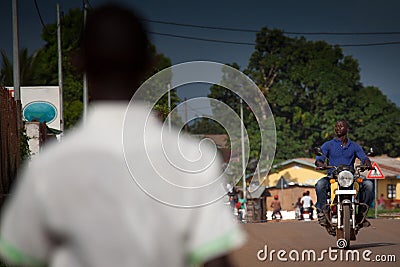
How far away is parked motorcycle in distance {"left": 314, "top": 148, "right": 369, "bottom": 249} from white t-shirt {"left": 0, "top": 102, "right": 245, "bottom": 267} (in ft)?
33.7

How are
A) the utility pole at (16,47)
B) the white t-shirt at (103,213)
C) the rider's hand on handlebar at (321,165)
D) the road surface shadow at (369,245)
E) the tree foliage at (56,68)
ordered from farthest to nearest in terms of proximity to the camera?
the tree foliage at (56,68) → the utility pole at (16,47) → the road surface shadow at (369,245) → the rider's hand on handlebar at (321,165) → the white t-shirt at (103,213)

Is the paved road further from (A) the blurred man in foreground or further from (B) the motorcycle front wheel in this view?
(A) the blurred man in foreground

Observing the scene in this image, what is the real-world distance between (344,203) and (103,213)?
10.7 m

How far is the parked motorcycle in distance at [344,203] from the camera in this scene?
12953 mm

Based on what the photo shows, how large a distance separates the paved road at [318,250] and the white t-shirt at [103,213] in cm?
900

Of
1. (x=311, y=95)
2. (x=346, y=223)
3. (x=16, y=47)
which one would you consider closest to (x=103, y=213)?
(x=346, y=223)

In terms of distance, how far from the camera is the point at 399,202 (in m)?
73.6

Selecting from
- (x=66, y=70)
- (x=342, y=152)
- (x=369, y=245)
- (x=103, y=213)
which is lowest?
(x=103, y=213)

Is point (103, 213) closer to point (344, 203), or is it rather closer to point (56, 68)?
point (344, 203)

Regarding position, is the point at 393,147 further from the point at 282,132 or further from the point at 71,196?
the point at 71,196

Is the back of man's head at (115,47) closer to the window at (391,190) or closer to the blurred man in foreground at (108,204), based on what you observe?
the blurred man in foreground at (108,204)

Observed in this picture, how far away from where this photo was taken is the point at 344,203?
1302 cm

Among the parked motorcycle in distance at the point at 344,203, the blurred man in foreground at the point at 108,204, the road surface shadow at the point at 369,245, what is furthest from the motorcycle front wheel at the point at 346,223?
the blurred man in foreground at the point at 108,204

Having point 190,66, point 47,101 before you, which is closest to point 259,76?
point 47,101
